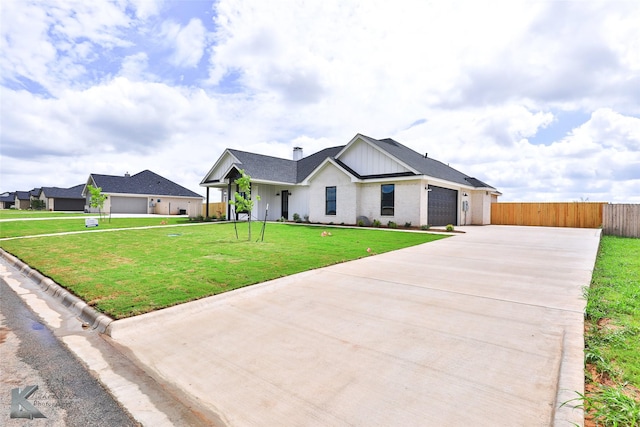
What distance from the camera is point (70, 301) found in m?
5.80

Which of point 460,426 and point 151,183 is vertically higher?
point 151,183

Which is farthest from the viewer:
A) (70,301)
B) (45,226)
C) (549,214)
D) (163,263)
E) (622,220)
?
(549,214)

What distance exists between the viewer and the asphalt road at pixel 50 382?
274 cm

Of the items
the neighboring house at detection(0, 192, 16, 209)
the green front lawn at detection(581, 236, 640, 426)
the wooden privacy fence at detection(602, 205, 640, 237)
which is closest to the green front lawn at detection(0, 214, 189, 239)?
the green front lawn at detection(581, 236, 640, 426)

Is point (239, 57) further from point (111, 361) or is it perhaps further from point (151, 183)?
point (151, 183)

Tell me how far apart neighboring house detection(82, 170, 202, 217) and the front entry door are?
62.3 feet

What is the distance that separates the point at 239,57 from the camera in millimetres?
12000

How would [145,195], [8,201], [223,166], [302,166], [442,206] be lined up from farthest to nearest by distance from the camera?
[8,201]
[145,195]
[302,166]
[223,166]
[442,206]

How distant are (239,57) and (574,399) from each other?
12.9 m

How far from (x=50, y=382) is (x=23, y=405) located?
392 millimetres

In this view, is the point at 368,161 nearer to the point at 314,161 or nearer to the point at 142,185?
the point at 314,161

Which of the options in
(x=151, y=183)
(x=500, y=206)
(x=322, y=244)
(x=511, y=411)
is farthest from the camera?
(x=151, y=183)

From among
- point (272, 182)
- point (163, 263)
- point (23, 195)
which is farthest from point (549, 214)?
point (23, 195)

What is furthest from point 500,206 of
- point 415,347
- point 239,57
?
point 415,347
